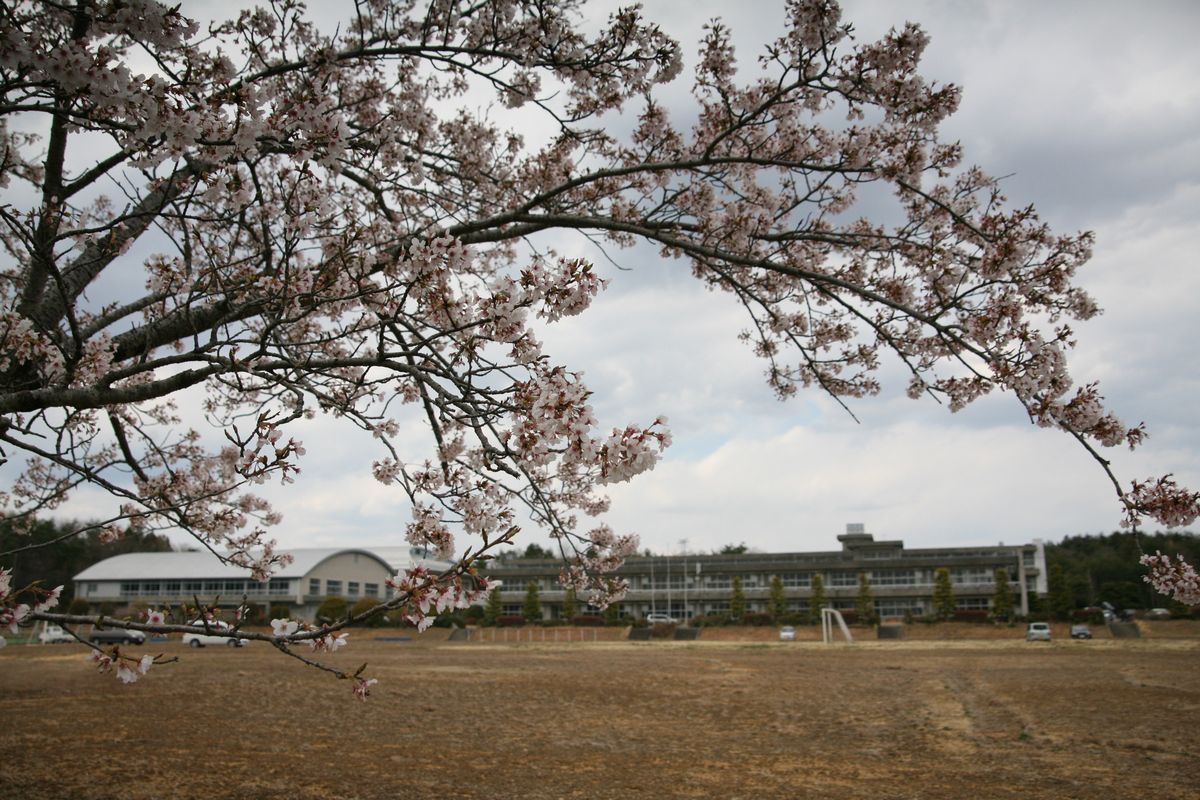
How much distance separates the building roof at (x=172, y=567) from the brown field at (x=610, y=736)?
40028 millimetres

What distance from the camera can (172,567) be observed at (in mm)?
54719

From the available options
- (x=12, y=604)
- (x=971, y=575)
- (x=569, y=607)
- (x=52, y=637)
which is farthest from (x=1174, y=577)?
(x=971, y=575)

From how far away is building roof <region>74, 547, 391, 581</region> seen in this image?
174 feet

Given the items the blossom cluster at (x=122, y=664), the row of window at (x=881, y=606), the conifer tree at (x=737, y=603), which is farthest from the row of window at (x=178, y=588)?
the blossom cluster at (x=122, y=664)

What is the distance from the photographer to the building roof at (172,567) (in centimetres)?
5291

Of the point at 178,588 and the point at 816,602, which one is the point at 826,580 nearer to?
the point at 816,602

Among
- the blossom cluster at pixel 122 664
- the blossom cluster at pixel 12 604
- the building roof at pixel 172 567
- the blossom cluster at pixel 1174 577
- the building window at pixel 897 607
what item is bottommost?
the building window at pixel 897 607

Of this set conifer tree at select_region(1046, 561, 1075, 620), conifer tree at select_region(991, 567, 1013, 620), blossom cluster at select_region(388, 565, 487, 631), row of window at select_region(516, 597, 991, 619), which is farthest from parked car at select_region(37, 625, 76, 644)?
conifer tree at select_region(1046, 561, 1075, 620)

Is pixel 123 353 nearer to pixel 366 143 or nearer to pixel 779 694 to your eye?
pixel 366 143

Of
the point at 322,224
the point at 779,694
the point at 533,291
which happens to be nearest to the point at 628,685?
the point at 779,694

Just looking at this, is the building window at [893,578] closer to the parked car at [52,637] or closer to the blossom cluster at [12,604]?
the parked car at [52,637]

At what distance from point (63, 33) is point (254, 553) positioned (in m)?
3.88

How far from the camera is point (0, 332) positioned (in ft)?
14.6

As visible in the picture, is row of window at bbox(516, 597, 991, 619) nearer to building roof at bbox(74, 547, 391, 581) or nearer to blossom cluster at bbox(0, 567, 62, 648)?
building roof at bbox(74, 547, 391, 581)
